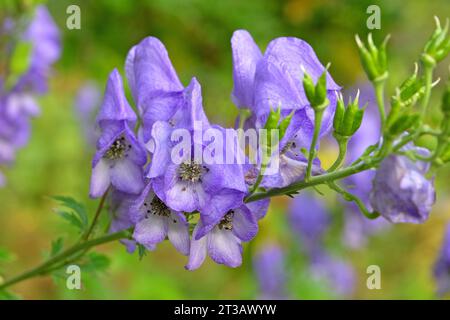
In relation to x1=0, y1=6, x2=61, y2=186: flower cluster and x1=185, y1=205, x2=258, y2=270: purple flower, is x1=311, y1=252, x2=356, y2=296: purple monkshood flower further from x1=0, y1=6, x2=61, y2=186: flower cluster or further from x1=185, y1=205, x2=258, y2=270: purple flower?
x1=185, y1=205, x2=258, y2=270: purple flower

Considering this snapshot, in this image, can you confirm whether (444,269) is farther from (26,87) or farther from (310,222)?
(26,87)

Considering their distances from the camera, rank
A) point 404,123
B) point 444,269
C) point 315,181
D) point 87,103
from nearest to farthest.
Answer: point 404,123, point 315,181, point 444,269, point 87,103

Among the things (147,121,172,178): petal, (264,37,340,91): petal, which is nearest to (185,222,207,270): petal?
(147,121,172,178): petal

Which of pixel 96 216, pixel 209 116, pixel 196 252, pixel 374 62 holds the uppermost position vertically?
pixel 209 116

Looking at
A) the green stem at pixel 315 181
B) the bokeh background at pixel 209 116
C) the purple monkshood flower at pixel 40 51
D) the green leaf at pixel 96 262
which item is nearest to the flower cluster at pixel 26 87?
the purple monkshood flower at pixel 40 51

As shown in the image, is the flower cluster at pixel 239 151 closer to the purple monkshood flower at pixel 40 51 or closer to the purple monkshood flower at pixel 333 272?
the purple monkshood flower at pixel 40 51

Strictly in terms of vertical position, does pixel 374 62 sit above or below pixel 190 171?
above

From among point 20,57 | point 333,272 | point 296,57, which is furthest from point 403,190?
point 333,272
